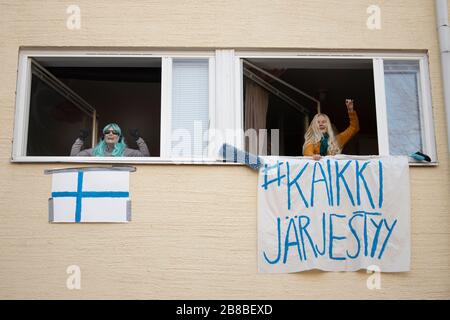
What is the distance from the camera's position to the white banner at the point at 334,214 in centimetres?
526

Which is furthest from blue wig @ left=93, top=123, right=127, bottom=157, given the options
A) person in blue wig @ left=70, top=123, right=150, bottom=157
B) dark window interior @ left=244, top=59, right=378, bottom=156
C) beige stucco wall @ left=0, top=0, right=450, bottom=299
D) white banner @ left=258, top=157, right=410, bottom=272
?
dark window interior @ left=244, top=59, right=378, bottom=156

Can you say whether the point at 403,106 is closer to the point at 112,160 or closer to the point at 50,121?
the point at 112,160

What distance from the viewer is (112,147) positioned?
5.82m

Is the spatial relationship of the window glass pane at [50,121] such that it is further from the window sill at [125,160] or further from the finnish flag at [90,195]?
the finnish flag at [90,195]

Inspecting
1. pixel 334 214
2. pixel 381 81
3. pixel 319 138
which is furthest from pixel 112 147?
pixel 381 81

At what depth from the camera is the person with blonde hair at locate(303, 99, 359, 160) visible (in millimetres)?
5773

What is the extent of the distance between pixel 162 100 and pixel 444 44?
3090mm

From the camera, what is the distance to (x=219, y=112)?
221 inches

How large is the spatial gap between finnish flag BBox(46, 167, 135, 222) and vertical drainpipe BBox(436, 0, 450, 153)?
341cm

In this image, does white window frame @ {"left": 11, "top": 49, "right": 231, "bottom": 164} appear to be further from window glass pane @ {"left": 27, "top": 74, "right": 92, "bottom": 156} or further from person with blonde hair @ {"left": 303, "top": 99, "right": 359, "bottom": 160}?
person with blonde hair @ {"left": 303, "top": 99, "right": 359, "bottom": 160}

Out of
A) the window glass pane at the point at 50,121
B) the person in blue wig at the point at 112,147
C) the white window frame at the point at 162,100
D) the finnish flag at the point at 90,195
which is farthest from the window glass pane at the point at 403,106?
the window glass pane at the point at 50,121
